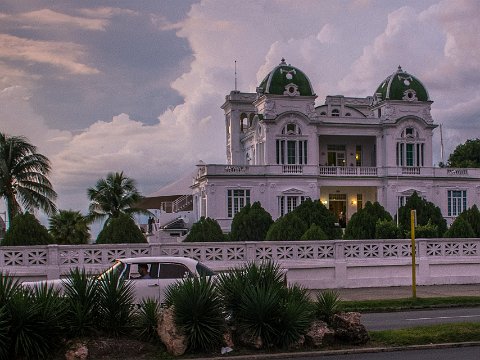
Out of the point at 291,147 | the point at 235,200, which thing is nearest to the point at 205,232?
the point at 235,200

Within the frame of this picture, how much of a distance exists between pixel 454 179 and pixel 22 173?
37692 millimetres

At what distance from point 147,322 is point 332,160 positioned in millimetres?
52608

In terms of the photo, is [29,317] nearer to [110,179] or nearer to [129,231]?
[129,231]

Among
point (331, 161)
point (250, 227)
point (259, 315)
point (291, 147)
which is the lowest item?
point (259, 315)

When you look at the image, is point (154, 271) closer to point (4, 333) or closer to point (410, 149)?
point (4, 333)

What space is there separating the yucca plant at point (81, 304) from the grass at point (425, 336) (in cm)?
506

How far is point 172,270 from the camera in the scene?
1580 centimetres

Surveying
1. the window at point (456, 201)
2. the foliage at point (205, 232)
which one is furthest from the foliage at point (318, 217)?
the window at point (456, 201)

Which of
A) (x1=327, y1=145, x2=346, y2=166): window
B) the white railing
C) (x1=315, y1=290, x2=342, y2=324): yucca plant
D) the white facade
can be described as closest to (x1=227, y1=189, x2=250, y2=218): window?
the white facade

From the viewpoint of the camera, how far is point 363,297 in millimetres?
22484

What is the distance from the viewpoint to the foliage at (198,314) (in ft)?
38.2

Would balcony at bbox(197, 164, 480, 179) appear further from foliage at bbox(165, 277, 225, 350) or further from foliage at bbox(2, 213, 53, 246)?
foliage at bbox(165, 277, 225, 350)

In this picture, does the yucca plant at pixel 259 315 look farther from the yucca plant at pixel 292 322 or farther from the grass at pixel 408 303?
the grass at pixel 408 303

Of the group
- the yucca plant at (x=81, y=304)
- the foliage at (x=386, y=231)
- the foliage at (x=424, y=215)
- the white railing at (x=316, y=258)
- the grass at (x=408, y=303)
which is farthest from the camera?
the foliage at (x=424, y=215)
